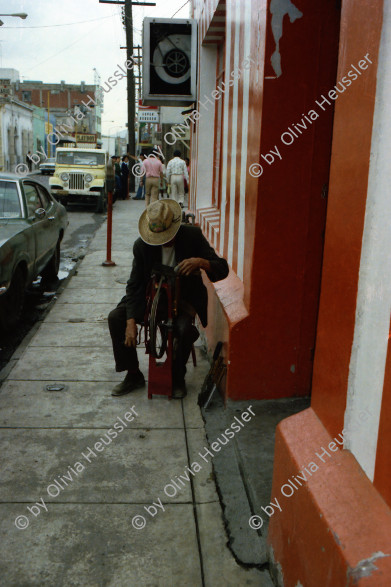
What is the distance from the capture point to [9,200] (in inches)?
289

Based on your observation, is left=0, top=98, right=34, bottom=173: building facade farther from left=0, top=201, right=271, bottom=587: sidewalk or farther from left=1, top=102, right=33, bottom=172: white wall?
left=0, top=201, right=271, bottom=587: sidewalk

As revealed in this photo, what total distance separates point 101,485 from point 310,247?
6.56 feet

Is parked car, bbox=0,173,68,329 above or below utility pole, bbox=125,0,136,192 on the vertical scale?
below

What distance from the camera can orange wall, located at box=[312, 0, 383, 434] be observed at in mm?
1910

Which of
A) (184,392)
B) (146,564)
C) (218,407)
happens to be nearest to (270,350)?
(218,407)

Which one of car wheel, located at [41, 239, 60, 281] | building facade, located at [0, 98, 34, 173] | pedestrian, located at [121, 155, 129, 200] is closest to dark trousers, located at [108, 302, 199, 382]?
car wheel, located at [41, 239, 60, 281]

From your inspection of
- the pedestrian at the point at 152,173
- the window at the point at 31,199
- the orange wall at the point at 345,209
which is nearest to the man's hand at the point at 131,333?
the orange wall at the point at 345,209

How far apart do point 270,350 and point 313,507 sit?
1.99 meters

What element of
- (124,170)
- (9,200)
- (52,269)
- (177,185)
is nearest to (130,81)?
(124,170)

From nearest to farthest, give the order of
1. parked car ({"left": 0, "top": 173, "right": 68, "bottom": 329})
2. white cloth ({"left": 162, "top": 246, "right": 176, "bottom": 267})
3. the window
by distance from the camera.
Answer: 1. white cloth ({"left": 162, "top": 246, "right": 176, "bottom": 267})
2. parked car ({"left": 0, "top": 173, "right": 68, "bottom": 329})
3. the window

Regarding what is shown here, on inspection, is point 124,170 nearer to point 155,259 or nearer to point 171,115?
point 171,115

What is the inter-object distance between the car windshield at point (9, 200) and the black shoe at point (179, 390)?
370 centimetres

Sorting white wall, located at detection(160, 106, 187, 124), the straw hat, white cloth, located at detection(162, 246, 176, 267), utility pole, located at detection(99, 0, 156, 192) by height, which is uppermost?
utility pole, located at detection(99, 0, 156, 192)

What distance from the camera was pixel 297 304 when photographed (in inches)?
155
